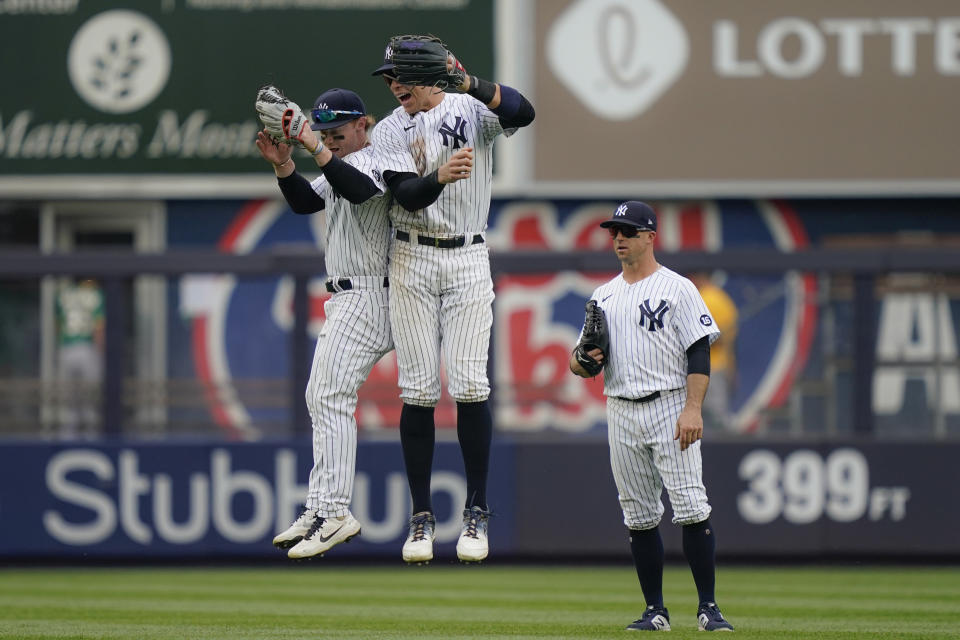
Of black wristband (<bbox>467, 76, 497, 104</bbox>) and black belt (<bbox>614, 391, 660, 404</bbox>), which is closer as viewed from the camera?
black wristband (<bbox>467, 76, 497, 104</bbox>)

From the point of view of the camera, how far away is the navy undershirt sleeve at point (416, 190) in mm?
6555

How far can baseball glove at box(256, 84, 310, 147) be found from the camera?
6.45 metres

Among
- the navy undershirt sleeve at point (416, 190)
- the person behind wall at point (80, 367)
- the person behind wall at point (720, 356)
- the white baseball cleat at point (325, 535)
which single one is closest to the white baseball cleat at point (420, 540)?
the white baseball cleat at point (325, 535)

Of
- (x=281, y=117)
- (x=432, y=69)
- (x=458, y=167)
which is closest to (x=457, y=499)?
(x=458, y=167)

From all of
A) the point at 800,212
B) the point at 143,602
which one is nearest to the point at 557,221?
the point at 800,212

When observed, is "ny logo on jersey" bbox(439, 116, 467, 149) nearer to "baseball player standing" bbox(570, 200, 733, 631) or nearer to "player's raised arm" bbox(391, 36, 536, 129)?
"player's raised arm" bbox(391, 36, 536, 129)

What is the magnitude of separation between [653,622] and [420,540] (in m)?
1.25

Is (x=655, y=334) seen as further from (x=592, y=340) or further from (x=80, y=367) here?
(x=80, y=367)

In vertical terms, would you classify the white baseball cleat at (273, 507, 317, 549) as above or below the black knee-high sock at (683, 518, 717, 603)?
above

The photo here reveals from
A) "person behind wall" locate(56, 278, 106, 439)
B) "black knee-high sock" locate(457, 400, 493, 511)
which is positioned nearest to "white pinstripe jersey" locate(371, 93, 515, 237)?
"black knee-high sock" locate(457, 400, 493, 511)

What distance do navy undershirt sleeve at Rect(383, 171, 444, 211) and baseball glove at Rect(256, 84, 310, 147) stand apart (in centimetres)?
47

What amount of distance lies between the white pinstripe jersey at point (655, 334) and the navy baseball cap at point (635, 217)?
11.7 inches

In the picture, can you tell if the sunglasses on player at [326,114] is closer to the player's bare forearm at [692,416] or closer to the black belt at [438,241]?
the black belt at [438,241]

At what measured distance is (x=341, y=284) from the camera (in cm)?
705
